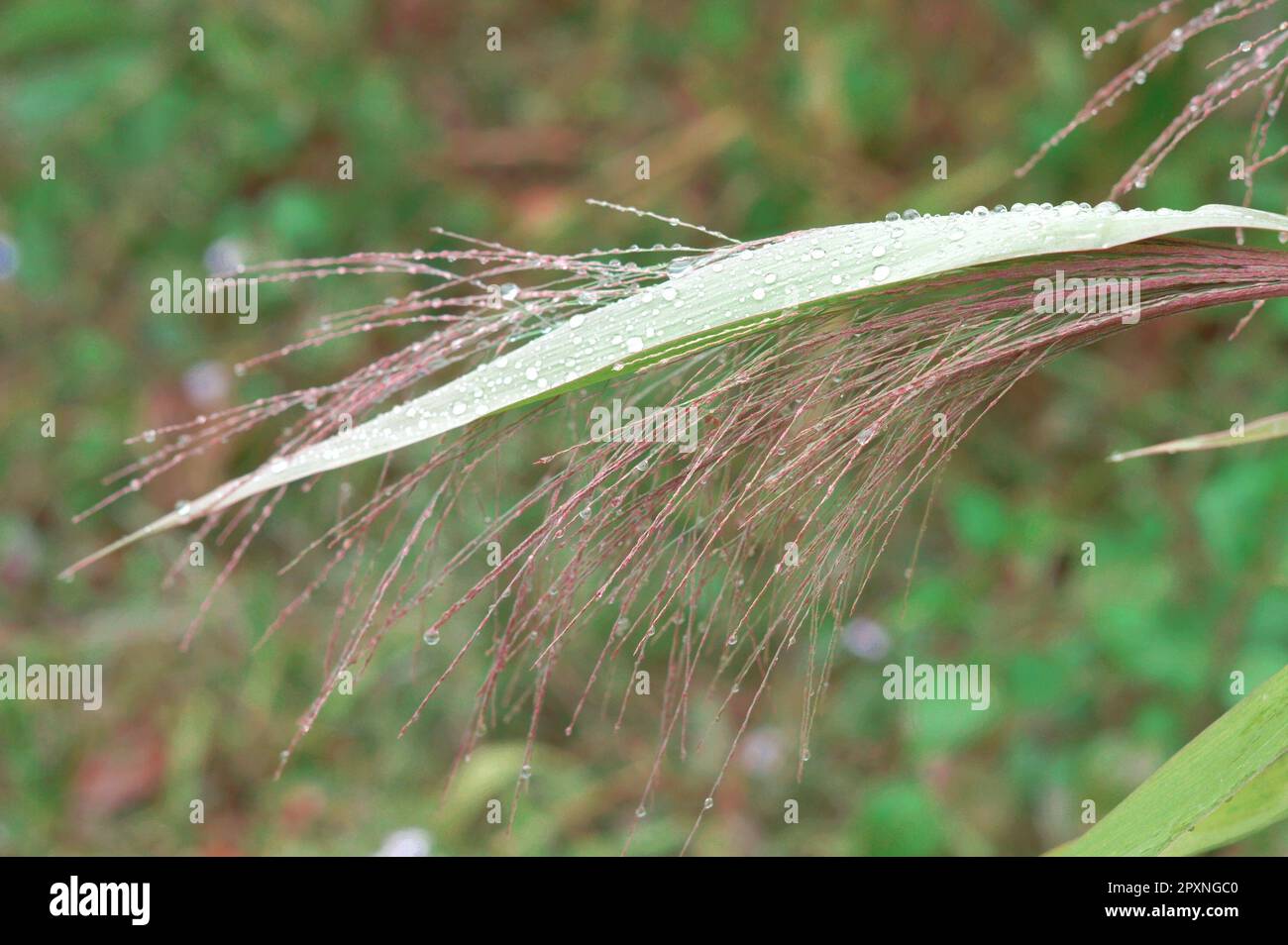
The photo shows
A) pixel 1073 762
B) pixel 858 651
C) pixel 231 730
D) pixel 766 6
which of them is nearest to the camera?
pixel 1073 762

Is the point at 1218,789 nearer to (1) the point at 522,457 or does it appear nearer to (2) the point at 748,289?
(2) the point at 748,289

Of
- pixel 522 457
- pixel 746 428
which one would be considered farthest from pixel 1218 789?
pixel 522 457

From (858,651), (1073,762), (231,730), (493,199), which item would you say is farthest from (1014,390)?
(231,730)

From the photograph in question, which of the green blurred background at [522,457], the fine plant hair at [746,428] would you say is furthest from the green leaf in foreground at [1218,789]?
the green blurred background at [522,457]

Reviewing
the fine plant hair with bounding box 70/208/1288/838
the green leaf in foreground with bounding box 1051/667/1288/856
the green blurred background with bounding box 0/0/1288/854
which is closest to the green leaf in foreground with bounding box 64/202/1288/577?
the fine plant hair with bounding box 70/208/1288/838

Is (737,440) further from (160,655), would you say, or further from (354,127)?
(354,127)

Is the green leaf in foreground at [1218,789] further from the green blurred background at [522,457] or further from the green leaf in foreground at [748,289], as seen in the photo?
the green blurred background at [522,457]

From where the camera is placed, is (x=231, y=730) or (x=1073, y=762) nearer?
(x=1073, y=762)

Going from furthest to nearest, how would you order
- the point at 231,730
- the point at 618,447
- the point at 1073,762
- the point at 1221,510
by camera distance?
the point at 231,730 < the point at 1073,762 < the point at 1221,510 < the point at 618,447
